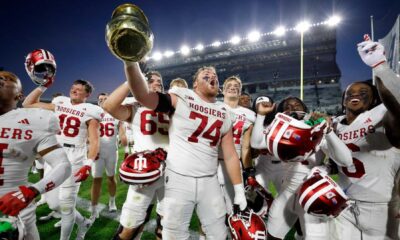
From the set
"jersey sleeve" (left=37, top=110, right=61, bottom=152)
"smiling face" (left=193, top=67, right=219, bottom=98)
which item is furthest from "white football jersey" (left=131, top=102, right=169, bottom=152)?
"jersey sleeve" (left=37, top=110, right=61, bottom=152)

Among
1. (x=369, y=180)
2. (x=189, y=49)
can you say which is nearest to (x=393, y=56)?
(x=369, y=180)

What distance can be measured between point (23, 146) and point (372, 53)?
9.28 ft

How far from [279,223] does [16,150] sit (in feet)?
8.21

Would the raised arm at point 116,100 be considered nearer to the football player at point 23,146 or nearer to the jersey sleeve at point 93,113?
the football player at point 23,146

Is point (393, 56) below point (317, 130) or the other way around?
the other way around

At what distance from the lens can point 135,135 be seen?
2943 mm

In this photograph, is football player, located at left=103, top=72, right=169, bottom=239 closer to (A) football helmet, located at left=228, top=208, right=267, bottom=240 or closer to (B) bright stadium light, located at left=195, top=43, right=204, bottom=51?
(A) football helmet, located at left=228, top=208, right=267, bottom=240

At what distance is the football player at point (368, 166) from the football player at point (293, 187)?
0.25 metres

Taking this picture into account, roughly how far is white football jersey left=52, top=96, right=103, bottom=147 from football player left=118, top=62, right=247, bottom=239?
1.87 meters

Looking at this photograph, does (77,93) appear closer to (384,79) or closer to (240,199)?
(240,199)

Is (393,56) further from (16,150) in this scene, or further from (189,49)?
(189,49)

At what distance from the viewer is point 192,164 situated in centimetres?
241

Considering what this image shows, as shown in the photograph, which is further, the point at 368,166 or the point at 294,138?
the point at 368,166

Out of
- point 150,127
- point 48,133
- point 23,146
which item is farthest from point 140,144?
point 23,146
